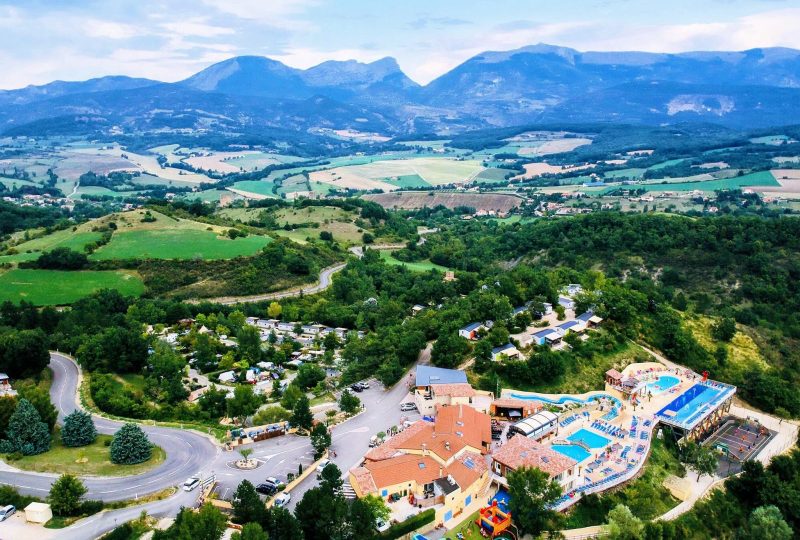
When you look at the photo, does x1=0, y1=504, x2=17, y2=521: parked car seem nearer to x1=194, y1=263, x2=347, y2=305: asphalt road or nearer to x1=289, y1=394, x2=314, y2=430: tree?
x1=289, y1=394, x2=314, y2=430: tree

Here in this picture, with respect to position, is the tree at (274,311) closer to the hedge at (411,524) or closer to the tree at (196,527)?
the hedge at (411,524)

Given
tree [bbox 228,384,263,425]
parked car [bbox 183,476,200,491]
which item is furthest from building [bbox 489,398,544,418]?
parked car [bbox 183,476,200,491]

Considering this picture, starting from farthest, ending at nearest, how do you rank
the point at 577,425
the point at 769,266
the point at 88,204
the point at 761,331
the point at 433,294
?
the point at 88,204, the point at 769,266, the point at 433,294, the point at 761,331, the point at 577,425

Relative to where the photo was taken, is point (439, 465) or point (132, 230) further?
point (132, 230)

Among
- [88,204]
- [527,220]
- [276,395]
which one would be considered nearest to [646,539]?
[276,395]

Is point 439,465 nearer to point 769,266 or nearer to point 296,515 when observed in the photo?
point 296,515

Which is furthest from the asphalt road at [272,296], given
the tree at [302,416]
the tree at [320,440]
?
the tree at [320,440]
